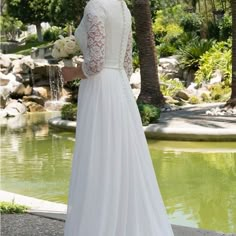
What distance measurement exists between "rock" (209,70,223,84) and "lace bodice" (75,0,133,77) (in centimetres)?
1818

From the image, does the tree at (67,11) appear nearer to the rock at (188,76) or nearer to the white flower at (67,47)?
the rock at (188,76)

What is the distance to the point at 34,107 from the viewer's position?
2484cm

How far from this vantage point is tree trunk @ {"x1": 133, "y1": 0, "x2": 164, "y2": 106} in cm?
1619

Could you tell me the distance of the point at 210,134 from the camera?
11.7 m

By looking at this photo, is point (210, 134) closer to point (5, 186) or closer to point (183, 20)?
point (5, 186)

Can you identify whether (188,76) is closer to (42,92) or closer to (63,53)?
(42,92)

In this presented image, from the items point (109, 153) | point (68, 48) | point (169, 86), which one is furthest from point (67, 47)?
point (169, 86)

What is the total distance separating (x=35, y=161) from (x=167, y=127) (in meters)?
3.30

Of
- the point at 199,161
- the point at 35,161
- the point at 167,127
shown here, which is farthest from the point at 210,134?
the point at 35,161

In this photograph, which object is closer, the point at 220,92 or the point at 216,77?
the point at 220,92

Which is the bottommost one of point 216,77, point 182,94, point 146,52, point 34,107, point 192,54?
point 34,107

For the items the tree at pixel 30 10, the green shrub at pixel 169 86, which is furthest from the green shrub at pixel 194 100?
the tree at pixel 30 10

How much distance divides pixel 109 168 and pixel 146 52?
13.1 m

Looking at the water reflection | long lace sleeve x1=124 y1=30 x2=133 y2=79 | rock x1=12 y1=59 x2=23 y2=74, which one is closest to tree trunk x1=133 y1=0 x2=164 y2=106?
the water reflection
